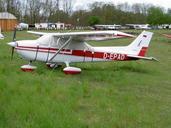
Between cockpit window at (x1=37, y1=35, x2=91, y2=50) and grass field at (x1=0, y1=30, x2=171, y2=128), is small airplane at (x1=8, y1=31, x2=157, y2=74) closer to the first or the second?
cockpit window at (x1=37, y1=35, x2=91, y2=50)

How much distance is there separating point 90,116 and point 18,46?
23.2 feet

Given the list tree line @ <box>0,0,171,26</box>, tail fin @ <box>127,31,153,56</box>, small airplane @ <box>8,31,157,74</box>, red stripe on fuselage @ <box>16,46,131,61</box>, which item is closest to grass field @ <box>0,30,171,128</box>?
small airplane @ <box>8,31,157,74</box>

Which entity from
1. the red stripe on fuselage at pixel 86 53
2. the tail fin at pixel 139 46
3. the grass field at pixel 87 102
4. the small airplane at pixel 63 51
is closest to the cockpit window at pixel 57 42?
the small airplane at pixel 63 51

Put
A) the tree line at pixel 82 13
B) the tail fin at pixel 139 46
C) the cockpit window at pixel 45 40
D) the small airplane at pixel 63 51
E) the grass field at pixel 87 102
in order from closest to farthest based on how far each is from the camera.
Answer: the grass field at pixel 87 102
the small airplane at pixel 63 51
the cockpit window at pixel 45 40
the tail fin at pixel 139 46
the tree line at pixel 82 13

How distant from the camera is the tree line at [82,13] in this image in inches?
4008

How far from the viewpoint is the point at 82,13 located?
11888 centimetres

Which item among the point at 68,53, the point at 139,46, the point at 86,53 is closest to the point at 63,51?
the point at 68,53

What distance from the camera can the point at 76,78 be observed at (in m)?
12.2

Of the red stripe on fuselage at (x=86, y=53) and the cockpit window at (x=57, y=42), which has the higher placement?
the cockpit window at (x=57, y=42)

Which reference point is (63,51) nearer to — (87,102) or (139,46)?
(139,46)

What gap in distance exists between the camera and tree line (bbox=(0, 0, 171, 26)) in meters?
102

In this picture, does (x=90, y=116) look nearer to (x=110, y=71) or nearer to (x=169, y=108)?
(x=169, y=108)

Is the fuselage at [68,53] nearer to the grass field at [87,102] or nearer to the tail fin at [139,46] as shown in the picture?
the tail fin at [139,46]

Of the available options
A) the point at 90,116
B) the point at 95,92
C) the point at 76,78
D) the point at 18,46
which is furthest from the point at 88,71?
the point at 90,116
